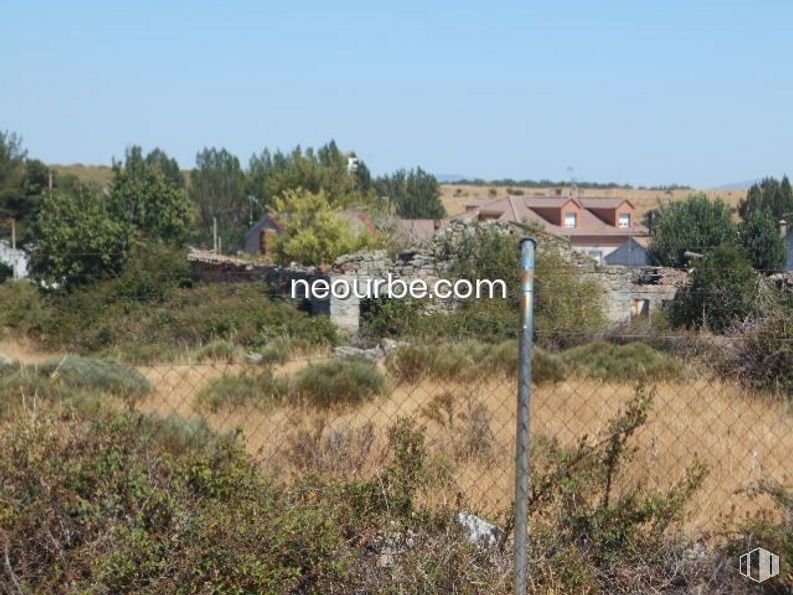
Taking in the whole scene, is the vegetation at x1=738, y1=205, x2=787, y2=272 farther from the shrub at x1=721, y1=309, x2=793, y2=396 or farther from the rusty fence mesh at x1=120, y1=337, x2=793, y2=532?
the rusty fence mesh at x1=120, y1=337, x2=793, y2=532

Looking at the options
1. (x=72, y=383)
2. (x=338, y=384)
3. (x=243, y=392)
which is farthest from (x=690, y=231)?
(x=72, y=383)

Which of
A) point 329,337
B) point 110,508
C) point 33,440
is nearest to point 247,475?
point 110,508

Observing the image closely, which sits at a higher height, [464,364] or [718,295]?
[718,295]

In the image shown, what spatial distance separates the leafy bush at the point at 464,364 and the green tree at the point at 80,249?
16536 mm

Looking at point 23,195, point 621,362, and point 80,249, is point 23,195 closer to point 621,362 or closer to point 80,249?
point 80,249

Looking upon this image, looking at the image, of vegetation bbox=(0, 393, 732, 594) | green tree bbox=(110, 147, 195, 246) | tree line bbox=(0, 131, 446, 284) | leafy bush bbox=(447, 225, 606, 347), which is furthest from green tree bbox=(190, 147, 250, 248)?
vegetation bbox=(0, 393, 732, 594)

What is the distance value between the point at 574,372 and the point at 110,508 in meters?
6.57

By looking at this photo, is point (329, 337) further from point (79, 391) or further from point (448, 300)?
point (79, 391)

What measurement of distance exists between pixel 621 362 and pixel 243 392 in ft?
13.4

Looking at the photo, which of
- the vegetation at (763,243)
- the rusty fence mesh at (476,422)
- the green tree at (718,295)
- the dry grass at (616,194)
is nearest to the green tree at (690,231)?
the vegetation at (763,243)

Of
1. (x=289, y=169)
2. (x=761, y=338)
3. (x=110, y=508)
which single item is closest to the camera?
(x=110, y=508)

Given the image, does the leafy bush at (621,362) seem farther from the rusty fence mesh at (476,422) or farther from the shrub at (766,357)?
the shrub at (766,357)

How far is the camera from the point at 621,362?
1090cm

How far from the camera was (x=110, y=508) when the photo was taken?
4.70 meters
